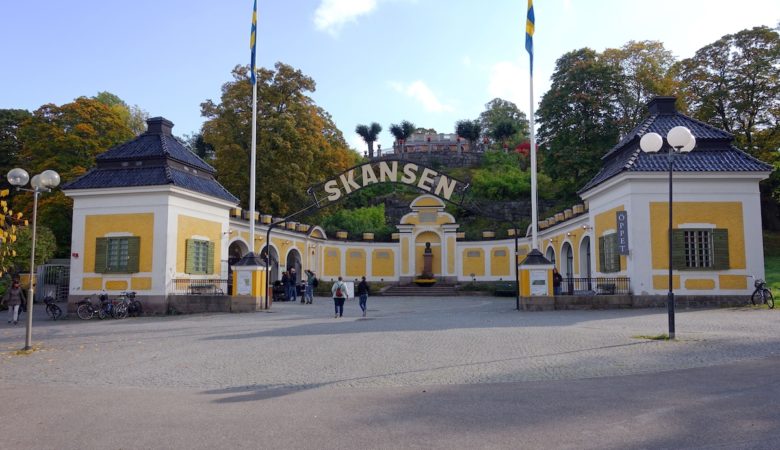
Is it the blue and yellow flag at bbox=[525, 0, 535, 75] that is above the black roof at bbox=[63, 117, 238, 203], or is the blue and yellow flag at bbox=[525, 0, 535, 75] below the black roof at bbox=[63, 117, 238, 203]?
above

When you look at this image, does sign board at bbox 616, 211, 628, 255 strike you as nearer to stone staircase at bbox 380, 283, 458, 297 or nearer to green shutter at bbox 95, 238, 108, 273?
stone staircase at bbox 380, 283, 458, 297

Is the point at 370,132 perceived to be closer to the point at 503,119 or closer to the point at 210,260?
the point at 503,119

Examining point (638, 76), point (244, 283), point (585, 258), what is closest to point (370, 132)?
point (638, 76)

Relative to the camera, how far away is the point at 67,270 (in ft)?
101

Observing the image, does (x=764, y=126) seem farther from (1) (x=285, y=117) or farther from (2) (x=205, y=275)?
(2) (x=205, y=275)

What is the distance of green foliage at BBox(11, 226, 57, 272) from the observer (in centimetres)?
2877

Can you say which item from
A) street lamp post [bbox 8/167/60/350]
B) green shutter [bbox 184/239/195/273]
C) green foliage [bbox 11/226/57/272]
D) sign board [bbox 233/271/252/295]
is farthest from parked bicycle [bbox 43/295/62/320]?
green foliage [bbox 11/226/57/272]

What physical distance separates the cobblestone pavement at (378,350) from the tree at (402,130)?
83198 mm

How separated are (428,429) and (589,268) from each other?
2304 cm

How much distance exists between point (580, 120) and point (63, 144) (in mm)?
31640

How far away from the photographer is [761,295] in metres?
19.6

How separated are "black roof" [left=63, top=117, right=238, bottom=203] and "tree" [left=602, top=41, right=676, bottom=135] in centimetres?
2596

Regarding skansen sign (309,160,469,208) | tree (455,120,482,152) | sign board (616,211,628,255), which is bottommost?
sign board (616,211,628,255)

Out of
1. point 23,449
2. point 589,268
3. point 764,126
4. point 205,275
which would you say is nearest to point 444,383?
point 23,449
